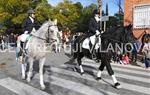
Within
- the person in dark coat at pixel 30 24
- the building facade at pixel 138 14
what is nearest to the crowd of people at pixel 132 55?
the building facade at pixel 138 14

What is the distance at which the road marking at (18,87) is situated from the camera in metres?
8.36

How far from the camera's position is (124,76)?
11.2 meters

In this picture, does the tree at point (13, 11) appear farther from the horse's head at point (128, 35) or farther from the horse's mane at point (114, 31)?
the horse's head at point (128, 35)

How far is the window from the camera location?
17.9m

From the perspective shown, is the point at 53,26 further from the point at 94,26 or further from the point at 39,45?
the point at 94,26

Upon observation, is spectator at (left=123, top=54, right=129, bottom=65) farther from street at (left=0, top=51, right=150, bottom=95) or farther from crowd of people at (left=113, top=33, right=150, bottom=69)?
street at (left=0, top=51, right=150, bottom=95)

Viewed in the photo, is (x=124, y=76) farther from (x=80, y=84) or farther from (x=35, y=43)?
(x=35, y=43)

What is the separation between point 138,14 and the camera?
60.7ft

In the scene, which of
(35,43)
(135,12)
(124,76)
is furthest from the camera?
(135,12)

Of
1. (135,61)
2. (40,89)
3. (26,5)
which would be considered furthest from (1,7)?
(40,89)

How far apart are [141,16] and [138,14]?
13.0 inches

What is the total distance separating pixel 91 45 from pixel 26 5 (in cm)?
2838

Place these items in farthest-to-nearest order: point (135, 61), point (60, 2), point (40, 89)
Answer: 1. point (60, 2)
2. point (135, 61)
3. point (40, 89)

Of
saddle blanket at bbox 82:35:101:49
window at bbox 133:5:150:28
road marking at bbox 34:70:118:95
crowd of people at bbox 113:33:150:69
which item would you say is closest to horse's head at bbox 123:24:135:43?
saddle blanket at bbox 82:35:101:49
